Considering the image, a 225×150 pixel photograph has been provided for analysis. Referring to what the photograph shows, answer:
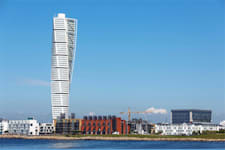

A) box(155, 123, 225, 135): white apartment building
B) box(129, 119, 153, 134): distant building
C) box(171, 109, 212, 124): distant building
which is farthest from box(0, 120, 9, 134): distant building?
box(171, 109, 212, 124): distant building

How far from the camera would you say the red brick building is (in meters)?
107

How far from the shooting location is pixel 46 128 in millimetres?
119438

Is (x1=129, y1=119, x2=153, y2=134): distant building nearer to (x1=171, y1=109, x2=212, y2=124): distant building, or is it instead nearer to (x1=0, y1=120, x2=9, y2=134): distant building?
(x1=0, y1=120, x2=9, y2=134): distant building

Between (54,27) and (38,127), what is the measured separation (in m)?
31.5

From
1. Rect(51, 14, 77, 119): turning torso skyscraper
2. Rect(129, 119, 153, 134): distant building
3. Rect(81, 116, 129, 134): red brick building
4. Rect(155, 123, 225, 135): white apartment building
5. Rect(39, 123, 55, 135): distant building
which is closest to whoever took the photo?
Rect(81, 116, 129, 134): red brick building

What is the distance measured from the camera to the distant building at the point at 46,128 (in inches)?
4651

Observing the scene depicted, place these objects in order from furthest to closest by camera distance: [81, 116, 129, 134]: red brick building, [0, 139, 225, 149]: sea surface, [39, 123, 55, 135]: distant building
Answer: [39, 123, 55, 135]: distant building < [81, 116, 129, 134]: red brick building < [0, 139, 225, 149]: sea surface

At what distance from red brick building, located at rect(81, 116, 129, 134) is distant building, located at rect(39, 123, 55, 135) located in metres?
11.9

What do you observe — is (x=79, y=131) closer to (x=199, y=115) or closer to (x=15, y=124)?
(x=15, y=124)

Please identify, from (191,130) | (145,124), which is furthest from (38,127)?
(191,130)

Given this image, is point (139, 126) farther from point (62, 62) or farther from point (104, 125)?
point (62, 62)

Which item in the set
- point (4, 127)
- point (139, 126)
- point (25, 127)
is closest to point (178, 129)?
point (139, 126)

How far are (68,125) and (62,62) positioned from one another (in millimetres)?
21817

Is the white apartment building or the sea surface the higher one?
the white apartment building
